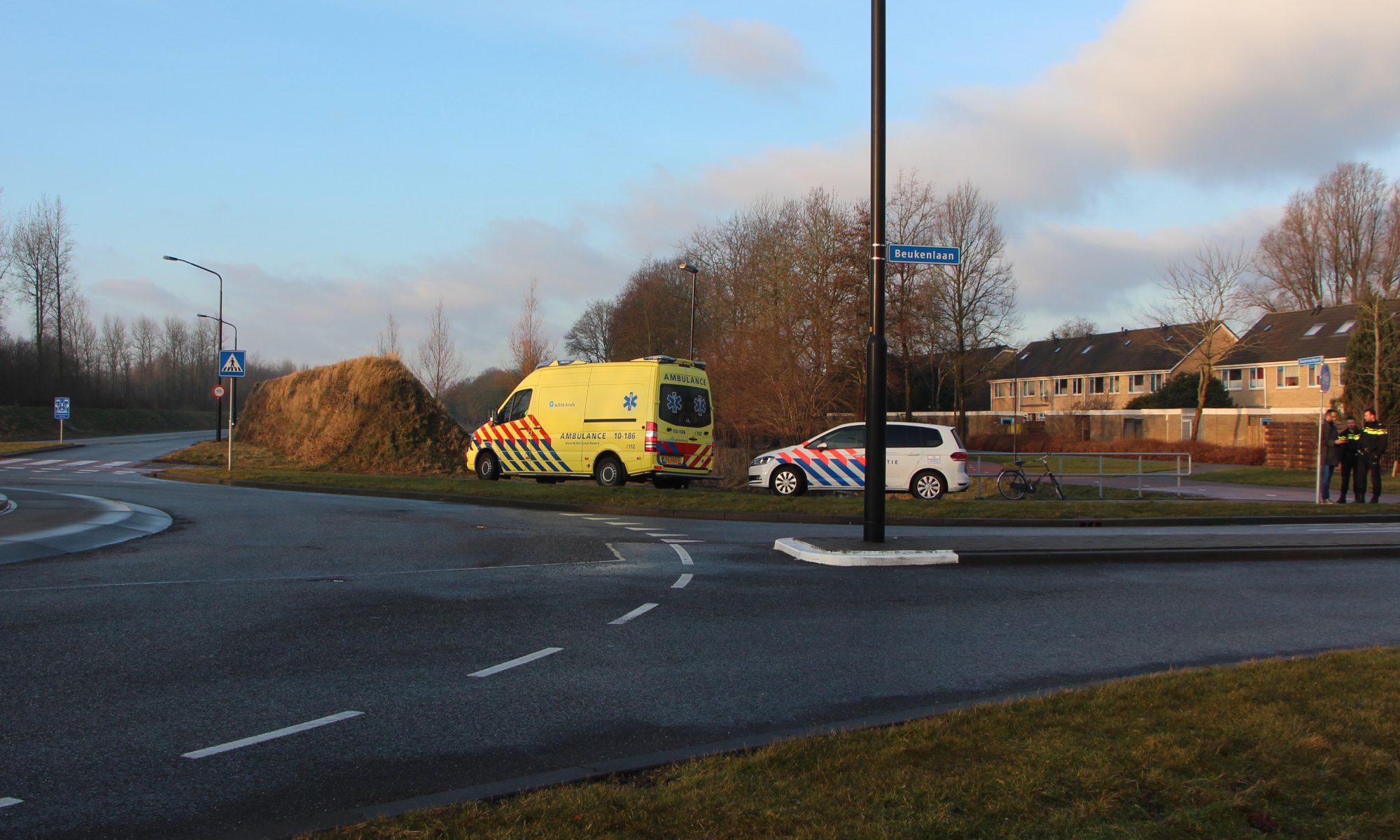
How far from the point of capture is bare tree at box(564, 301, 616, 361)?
8144 centimetres

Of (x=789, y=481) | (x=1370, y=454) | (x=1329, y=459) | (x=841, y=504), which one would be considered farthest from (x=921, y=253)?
(x=1329, y=459)

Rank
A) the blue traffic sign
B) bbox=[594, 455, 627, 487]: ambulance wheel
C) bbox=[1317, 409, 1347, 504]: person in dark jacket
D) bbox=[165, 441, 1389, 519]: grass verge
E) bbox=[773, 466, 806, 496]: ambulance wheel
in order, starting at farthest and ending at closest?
bbox=[773, 466, 806, 496]: ambulance wheel < bbox=[594, 455, 627, 487]: ambulance wheel < bbox=[1317, 409, 1347, 504]: person in dark jacket < bbox=[165, 441, 1389, 519]: grass verge < the blue traffic sign

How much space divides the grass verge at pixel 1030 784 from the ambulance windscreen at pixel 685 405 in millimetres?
16022

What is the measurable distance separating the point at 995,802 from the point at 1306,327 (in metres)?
68.7

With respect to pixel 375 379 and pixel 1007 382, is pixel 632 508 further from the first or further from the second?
pixel 1007 382

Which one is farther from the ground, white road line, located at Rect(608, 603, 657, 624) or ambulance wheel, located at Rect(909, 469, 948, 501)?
ambulance wheel, located at Rect(909, 469, 948, 501)

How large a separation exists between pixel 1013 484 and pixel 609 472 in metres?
9.40

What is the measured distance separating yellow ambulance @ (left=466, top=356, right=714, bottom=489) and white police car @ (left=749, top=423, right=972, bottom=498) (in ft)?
6.08

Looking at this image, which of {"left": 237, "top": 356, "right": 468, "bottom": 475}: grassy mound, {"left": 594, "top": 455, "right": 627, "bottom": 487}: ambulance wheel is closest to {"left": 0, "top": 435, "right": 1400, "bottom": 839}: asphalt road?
{"left": 594, "top": 455, "right": 627, "bottom": 487}: ambulance wheel

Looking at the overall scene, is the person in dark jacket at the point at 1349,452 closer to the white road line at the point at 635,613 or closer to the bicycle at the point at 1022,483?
the bicycle at the point at 1022,483

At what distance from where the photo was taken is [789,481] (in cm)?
2159

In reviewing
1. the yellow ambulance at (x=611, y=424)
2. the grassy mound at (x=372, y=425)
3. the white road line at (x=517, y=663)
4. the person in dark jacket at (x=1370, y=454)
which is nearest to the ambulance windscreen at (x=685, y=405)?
the yellow ambulance at (x=611, y=424)

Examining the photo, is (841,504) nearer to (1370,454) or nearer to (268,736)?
(1370,454)

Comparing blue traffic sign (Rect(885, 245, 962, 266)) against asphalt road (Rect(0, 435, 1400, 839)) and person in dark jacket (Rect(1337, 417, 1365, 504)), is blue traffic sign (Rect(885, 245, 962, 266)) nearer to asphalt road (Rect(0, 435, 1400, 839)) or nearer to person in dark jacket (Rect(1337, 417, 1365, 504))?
asphalt road (Rect(0, 435, 1400, 839))
